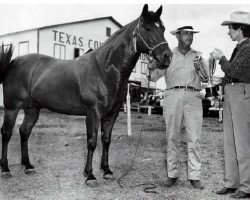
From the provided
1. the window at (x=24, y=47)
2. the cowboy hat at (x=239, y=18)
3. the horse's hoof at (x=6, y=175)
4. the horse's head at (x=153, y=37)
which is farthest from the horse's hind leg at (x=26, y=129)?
the window at (x=24, y=47)

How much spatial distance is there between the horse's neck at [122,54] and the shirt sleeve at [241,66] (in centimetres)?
147

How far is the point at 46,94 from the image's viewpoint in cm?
589

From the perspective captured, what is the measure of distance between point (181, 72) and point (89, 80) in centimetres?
141

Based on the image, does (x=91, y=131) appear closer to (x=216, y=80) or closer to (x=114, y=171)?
(x=114, y=171)

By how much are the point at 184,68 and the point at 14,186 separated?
9.95 ft

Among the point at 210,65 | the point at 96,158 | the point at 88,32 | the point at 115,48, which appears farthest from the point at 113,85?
the point at 88,32

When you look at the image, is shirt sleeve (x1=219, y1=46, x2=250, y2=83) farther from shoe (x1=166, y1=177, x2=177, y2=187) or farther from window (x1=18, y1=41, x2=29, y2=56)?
window (x1=18, y1=41, x2=29, y2=56)

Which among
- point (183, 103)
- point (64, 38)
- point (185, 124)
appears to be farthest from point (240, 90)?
point (64, 38)

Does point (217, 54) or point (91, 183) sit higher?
point (217, 54)

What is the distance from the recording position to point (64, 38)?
107ft

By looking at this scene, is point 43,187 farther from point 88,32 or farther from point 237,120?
point 88,32

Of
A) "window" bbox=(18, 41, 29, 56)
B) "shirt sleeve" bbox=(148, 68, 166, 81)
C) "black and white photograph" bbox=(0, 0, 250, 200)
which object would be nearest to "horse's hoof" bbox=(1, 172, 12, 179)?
"black and white photograph" bbox=(0, 0, 250, 200)

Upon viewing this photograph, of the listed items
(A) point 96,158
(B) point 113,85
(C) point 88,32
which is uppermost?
(C) point 88,32

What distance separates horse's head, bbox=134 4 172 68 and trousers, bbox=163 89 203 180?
59cm
